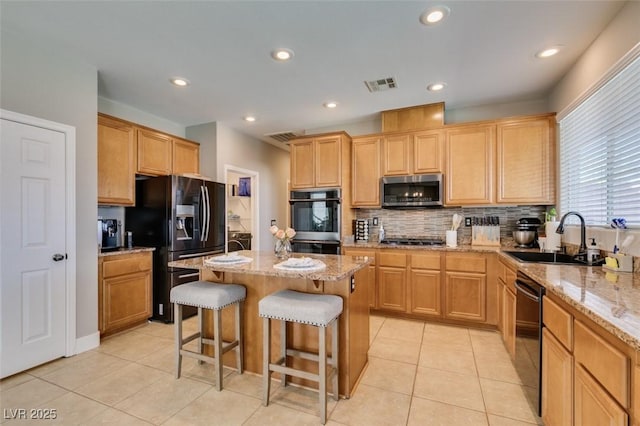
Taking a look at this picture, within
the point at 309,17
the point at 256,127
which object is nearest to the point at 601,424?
the point at 309,17

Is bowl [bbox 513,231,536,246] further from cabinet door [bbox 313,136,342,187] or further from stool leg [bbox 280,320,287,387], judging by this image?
stool leg [bbox 280,320,287,387]

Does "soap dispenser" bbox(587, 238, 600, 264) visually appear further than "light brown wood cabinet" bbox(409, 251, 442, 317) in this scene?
No

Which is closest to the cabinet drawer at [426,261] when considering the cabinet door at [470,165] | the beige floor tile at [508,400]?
the cabinet door at [470,165]

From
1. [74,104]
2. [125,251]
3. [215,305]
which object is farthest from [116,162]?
[215,305]

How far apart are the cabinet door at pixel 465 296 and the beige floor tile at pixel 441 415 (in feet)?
5.06

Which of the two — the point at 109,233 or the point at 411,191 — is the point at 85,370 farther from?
the point at 411,191

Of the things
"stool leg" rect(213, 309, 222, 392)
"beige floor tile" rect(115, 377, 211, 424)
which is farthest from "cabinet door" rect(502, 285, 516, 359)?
"beige floor tile" rect(115, 377, 211, 424)

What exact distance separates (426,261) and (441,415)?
180 cm

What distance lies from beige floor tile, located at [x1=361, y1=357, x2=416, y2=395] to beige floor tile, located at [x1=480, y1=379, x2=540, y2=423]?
52 centimetres

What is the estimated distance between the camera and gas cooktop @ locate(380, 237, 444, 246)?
3674 millimetres

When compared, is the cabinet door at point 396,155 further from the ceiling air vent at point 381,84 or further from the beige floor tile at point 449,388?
the beige floor tile at point 449,388

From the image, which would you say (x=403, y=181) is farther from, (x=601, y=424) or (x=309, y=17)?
(x=601, y=424)

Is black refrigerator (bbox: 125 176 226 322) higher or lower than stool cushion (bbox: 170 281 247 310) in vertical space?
higher

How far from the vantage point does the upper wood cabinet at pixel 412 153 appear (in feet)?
11.8
